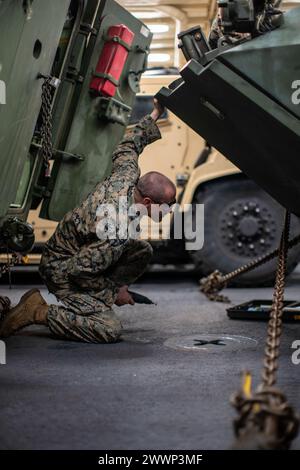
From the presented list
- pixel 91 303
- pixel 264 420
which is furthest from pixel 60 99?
pixel 264 420

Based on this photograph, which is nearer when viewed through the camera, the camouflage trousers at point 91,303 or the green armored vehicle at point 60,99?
the green armored vehicle at point 60,99

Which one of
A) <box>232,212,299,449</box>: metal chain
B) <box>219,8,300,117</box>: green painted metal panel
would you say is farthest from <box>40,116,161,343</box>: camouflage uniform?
<box>232,212,299,449</box>: metal chain

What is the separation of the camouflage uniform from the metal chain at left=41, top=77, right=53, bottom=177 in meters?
0.36

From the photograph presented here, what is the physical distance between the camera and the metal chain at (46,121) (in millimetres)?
3062

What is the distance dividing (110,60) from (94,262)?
132 cm

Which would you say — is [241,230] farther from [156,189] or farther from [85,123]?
[156,189]

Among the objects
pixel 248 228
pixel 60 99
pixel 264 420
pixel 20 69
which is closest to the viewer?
pixel 264 420

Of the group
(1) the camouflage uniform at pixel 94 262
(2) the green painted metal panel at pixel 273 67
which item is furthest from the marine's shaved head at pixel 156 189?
(2) the green painted metal panel at pixel 273 67

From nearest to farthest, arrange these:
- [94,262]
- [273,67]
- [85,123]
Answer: [273,67], [94,262], [85,123]

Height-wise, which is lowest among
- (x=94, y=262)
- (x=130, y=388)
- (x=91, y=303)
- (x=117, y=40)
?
(x=130, y=388)

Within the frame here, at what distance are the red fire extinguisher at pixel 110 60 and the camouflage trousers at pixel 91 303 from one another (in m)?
1.05

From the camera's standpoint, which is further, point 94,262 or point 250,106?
A: point 94,262

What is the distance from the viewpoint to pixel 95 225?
307 centimetres

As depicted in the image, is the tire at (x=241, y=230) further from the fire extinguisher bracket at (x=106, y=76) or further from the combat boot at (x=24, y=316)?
the combat boot at (x=24, y=316)
